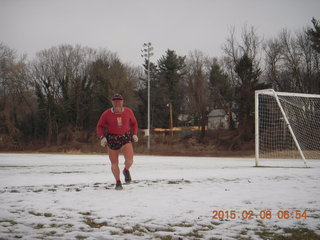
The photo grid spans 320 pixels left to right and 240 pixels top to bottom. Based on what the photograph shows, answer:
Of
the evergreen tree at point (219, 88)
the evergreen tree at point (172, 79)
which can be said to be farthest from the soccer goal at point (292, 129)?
the evergreen tree at point (172, 79)

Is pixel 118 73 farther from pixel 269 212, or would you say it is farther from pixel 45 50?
pixel 269 212

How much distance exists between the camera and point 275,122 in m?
22.6

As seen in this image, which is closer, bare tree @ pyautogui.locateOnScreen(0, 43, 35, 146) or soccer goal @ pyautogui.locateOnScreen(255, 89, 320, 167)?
soccer goal @ pyautogui.locateOnScreen(255, 89, 320, 167)

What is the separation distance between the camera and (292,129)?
18.5 meters

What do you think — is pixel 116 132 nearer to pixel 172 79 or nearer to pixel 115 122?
pixel 115 122

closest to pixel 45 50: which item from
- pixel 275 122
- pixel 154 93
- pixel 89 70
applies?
pixel 89 70

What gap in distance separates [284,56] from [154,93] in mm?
21194

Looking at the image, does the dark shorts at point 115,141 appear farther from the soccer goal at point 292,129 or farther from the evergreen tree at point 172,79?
the evergreen tree at point 172,79

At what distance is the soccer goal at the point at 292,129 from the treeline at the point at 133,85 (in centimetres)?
940

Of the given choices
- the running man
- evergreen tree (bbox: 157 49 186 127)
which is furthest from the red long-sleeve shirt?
evergreen tree (bbox: 157 49 186 127)
